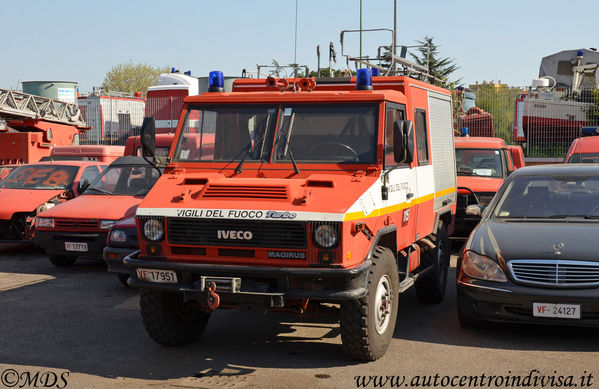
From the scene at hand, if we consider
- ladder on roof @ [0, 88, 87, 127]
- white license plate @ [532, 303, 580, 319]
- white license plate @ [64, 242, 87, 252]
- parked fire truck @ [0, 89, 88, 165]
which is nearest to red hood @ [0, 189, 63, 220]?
white license plate @ [64, 242, 87, 252]

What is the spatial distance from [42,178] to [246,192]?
8.88 metres

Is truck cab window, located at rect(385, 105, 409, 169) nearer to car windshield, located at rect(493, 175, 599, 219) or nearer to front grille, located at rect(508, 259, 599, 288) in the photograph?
front grille, located at rect(508, 259, 599, 288)

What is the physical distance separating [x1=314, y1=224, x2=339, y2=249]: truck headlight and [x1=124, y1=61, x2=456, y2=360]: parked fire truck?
0.01 metres

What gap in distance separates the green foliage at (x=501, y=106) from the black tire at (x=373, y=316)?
21297mm

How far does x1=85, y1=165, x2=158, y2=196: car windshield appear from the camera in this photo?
12.3 m

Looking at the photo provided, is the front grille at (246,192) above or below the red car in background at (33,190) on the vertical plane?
above

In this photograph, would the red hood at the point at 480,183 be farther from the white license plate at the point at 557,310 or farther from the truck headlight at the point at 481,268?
the white license plate at the point at 557,310

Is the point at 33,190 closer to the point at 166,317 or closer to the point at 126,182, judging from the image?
the point at 126,182

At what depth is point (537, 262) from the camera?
22.8 feet

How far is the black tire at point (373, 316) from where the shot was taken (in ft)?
20.4

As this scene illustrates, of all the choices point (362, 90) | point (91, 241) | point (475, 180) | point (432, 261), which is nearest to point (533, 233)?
point (432, 261)

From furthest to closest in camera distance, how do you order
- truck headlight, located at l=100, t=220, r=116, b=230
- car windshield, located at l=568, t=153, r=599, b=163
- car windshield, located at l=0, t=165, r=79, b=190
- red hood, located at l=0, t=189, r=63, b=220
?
car windshield, located at l=0, t=165, r=79, b=190 < car windshield, located at l=568, t=153, r=599, b=163 < red hood, located at l=0, t=189, r=63, b=220 < truck headlight, located at l=100, t=220, r=116, b=230

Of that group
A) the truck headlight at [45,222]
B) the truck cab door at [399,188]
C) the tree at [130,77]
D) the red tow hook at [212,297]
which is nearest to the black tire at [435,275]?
the truck cab door at [399,188]

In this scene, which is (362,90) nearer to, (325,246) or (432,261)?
(325,246)
